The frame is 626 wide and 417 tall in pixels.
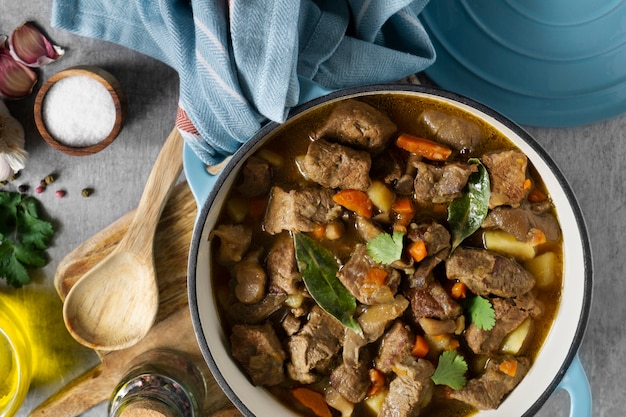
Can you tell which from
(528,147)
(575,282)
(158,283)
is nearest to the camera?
(528,147)

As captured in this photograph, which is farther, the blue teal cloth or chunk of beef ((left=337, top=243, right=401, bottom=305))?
chunk of beef ((left=337, top=243, right=401, bottom=305))

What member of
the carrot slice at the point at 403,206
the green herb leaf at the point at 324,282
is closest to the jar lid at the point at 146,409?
the green herb leaf at the point at 324,282

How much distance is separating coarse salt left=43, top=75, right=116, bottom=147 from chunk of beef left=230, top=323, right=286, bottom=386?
1.11 meters

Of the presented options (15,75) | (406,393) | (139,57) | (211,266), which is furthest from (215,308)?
(15,75)

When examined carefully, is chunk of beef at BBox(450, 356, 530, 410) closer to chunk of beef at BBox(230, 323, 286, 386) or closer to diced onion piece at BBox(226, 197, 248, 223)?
chunk of beef at BBox(230, 323, 286, 386)

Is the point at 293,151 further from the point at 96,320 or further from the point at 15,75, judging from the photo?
the point at 15,75

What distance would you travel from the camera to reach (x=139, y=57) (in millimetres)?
3111

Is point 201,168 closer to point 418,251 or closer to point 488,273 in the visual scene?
point 418,251

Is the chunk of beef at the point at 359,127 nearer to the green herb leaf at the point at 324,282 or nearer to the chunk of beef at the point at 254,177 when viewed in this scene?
the chunk of beef at the point at 254,177

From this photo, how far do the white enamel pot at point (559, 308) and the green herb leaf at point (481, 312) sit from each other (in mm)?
301

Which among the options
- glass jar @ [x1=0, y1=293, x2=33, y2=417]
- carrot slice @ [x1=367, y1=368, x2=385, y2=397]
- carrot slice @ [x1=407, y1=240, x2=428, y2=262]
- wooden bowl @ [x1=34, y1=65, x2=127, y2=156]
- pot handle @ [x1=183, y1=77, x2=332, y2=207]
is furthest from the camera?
glass jar @ [x1=0, y1=293, x2=33, y2=417]

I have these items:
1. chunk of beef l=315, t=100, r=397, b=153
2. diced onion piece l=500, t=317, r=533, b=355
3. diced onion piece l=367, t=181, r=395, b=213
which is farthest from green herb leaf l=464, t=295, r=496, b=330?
Answer: chunk of beef l=315, t=100, r=397, b=153

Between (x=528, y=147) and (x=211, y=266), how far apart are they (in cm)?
136

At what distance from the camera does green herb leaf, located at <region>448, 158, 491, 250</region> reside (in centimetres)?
275
